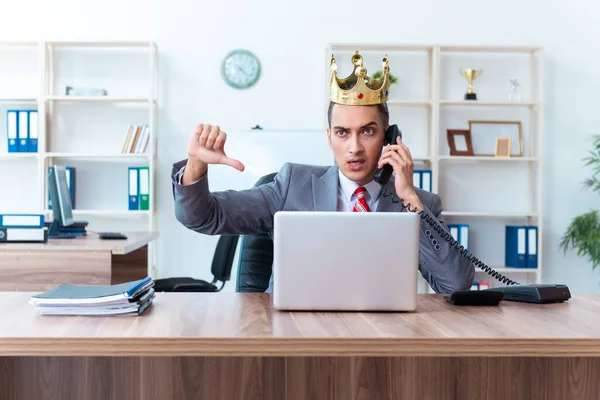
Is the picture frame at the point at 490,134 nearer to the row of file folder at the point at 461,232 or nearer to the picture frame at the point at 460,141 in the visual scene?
the picture frame at the point at 460,141

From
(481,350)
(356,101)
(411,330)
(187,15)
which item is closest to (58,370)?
(411,330)

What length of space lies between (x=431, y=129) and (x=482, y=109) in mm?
421

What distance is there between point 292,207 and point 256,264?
0.21 metres

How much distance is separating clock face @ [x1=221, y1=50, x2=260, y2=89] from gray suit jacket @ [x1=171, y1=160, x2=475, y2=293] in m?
2.81

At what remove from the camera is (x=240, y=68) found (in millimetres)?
4992

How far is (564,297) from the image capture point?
5.63ft

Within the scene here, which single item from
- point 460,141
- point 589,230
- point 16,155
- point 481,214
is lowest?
point 589,230

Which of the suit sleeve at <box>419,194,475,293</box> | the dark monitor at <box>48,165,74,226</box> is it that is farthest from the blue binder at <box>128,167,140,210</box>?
the suit sleeve at <box>419,194,475,293</box>

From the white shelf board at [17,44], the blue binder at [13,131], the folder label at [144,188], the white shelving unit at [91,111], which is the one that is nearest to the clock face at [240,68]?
the white shelving unit at [91,111]

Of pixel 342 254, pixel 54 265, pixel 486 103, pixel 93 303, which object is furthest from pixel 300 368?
pixel 486 103

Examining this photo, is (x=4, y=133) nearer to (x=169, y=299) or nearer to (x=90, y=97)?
(x=90, y=97)

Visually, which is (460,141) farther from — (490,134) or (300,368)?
(300,368)

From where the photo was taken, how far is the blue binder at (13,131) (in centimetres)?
480

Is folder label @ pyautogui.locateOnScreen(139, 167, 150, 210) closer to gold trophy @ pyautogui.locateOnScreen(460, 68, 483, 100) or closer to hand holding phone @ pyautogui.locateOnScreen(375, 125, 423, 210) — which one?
gold trophy @ pyautogui.locateOnScreen(460, 68, 483, 100)
